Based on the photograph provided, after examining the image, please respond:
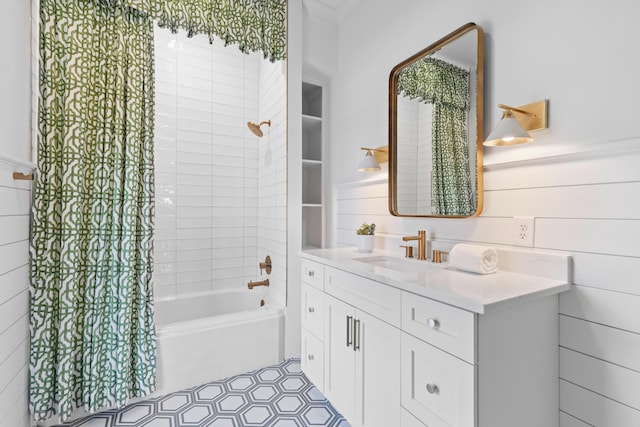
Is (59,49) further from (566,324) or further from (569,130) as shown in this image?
(566,324)

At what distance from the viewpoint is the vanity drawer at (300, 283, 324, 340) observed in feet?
5.69

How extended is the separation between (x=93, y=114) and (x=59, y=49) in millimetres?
326

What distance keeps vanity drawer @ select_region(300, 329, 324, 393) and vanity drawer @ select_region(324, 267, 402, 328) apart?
367mm

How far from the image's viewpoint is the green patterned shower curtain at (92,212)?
4.97ft

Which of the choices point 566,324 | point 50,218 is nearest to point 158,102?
point 50,218

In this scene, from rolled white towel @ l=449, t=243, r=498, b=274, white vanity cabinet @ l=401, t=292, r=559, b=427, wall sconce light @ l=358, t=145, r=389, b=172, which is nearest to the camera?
white vanity cabinet @ l=401, t=292, r=559, b=427

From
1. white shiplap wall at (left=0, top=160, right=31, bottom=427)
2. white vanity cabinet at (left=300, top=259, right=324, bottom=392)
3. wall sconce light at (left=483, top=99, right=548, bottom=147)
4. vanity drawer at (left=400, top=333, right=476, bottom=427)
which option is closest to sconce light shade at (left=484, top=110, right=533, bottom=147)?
Answer: wall sconce light at (left=483, top=99, right=548, bottom=147)

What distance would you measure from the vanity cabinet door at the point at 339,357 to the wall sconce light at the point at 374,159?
89 cm

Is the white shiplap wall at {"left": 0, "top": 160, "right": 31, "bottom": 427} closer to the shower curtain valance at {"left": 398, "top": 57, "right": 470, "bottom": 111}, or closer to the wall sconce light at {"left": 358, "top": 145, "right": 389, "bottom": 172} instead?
the wall sconce light at {"left": 358, "top": 145, "right": 389, "bottom": 172}

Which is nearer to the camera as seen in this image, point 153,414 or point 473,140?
point 473,140

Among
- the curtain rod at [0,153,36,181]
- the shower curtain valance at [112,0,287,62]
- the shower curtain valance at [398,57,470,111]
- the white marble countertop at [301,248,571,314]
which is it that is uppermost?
the shower curtain valance at [112,0,287,62]

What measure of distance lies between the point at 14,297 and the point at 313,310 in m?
1.39

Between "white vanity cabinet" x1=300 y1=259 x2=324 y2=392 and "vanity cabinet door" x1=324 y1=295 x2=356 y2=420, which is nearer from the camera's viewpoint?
"vanity cabinet door" x1=324 y1=295 x2=356 y2=420

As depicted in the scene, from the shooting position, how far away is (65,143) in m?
1.56
